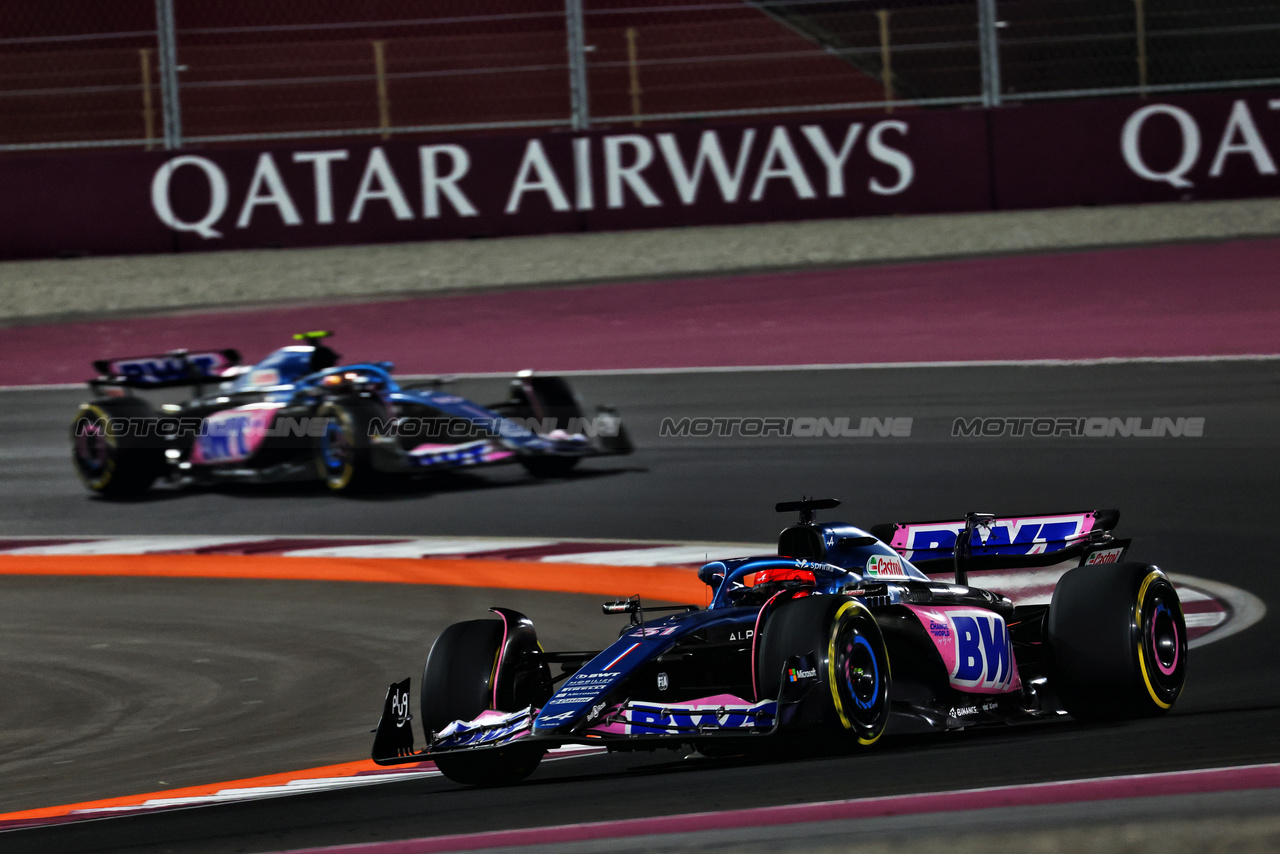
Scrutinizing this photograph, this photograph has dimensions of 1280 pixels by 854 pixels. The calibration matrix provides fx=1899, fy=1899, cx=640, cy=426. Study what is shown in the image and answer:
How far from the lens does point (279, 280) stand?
18031 mm

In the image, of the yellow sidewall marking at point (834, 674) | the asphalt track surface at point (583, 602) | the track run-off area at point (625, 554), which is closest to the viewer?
the track run-off area at point (625, 554)

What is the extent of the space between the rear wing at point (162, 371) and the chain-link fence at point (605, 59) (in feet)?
17.3

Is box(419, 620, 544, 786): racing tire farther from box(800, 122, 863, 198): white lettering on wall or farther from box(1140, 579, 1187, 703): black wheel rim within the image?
box(800, 122, 863, 198): white lettering on wall

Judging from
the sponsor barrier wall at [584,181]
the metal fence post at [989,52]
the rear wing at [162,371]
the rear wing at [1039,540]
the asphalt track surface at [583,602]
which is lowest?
the asphalt track surface at [583,602]

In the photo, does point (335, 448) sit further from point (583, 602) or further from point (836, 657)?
point (836, 657)

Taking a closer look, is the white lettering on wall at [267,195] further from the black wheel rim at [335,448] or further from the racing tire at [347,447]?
the black wheel rim at [335,448]

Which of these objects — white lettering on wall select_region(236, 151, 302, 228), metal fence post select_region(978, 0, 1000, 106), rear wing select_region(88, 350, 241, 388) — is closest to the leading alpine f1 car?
rear wing select_region(88, 350, 241, 388)

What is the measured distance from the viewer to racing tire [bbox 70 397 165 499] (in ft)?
41.5

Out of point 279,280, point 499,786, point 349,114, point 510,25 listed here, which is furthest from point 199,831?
point 510,25

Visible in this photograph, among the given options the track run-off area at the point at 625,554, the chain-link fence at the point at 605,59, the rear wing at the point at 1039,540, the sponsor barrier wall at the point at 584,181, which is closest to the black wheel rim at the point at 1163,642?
the track run-off area at the point at 625,554

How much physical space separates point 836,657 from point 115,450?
846cm

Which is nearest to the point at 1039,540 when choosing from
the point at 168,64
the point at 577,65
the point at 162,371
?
the point at 162,371

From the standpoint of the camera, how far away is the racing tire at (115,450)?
498 inches

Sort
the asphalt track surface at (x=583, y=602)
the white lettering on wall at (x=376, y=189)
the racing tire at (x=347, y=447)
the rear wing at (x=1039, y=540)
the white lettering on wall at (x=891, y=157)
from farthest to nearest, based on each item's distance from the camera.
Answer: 1. the white lettering on wall at (x=376, y=189)
2. the white lettering on wall at (x=891, y=157)
3. the racing tire at (x=347, y=447)
4. the rear wing at (x=1039, y=540)
5. the asphalt track surface at (x=583, y=602)
